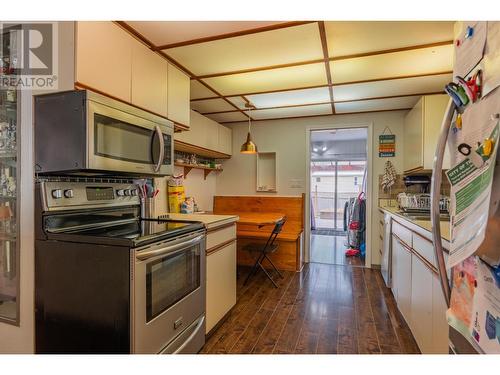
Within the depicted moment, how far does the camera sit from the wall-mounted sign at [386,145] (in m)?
3.81

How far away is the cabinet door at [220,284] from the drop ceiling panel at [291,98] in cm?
176

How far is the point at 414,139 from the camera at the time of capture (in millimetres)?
3160

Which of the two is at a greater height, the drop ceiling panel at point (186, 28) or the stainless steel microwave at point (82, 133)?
the drop ceiling panel at point (186, 28)

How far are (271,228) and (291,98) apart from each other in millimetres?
1739

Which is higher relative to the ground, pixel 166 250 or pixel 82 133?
pixel 82 133

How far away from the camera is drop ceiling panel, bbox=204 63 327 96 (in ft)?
8.19

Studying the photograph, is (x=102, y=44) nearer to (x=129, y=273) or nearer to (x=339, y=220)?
(x=129, y=273)

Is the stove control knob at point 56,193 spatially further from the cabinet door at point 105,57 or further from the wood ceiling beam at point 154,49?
the wood ceiling beam at point 154,49

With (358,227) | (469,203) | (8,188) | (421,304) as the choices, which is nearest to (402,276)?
(421,304)

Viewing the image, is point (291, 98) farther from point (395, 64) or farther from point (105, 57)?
point (105, 57)

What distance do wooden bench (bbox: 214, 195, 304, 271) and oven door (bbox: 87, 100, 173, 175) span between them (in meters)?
1.96

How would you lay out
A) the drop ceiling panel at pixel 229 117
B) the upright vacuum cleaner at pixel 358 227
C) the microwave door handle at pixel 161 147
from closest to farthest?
the microwave door handle at pixel 161 147 → the drop ceiling panel at pixel 229 117 → the upright vacuum cleaner at pixel 358 227

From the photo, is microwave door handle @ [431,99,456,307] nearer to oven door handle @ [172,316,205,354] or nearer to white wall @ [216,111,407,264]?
oven door handle @ [172,316,205,354]

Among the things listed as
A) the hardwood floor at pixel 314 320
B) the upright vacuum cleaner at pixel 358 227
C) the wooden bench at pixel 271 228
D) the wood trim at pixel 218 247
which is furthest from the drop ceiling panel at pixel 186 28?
the upright vacuum cleaner at pixel 358 227
